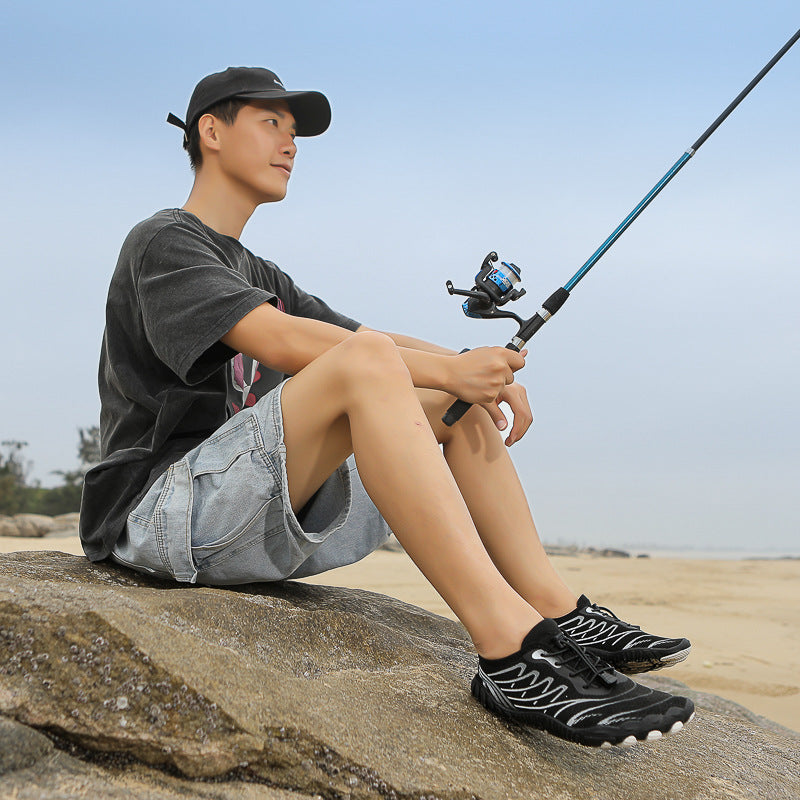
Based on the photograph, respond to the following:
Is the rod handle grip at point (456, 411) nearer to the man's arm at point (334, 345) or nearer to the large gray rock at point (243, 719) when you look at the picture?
the man's arm at point (334, 345)

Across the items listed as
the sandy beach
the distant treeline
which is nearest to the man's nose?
the sandy beach

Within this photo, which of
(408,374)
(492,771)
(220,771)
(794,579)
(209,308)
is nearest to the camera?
(220,771)

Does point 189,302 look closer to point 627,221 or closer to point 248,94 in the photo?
point 248,94

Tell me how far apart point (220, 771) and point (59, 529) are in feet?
31.4

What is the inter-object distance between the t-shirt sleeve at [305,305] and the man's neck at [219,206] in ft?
0.96

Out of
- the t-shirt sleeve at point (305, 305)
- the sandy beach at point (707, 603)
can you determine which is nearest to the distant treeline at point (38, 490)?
the sandy beach at point (707, 603)

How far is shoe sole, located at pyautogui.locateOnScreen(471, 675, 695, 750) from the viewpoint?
1561mm

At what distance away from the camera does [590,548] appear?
12.0 meters

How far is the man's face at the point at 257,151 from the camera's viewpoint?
2.46 m

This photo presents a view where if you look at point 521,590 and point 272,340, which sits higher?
point 272,340

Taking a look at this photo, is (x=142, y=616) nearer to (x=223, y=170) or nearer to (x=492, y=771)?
(x=492, y=771)

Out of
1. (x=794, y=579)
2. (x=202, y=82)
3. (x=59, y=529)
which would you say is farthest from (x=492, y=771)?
(x=59, y=529)

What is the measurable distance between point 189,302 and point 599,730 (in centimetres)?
127

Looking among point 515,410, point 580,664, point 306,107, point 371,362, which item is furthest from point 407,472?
point 306,107
